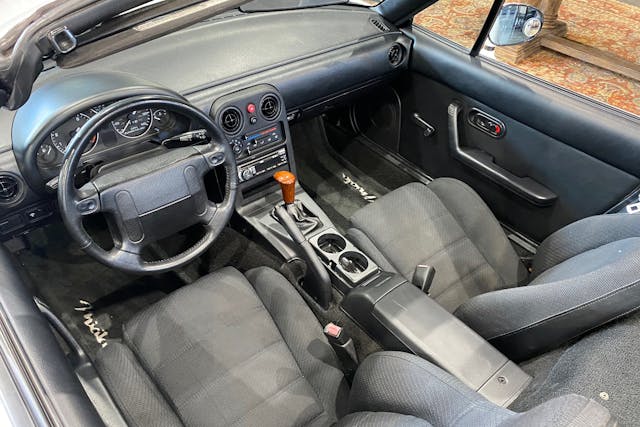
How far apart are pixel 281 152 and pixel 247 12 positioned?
58cm

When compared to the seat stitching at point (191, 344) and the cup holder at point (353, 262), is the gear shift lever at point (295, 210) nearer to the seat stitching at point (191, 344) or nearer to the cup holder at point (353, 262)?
the cup holder at point (353, 262)

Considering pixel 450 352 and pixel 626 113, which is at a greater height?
pixel 626 113

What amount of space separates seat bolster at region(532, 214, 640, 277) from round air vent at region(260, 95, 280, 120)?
965mm

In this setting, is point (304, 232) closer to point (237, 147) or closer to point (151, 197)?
point (237, 147)

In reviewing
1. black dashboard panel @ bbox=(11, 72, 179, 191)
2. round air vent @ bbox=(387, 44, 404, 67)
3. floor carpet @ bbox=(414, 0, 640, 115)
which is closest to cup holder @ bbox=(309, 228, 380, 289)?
black dashboard panel @ bbox=(11, 72, 179, 191)

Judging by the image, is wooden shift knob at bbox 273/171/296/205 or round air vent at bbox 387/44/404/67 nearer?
wooden shift knob at bbox 273/171/296/205

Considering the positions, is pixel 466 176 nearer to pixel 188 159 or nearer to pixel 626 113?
pixel 626 113

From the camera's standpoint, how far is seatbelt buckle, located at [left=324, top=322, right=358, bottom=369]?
1463 mm

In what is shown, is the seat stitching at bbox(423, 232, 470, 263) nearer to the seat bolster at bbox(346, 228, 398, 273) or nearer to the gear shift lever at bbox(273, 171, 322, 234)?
the seat bolster at bbox(346, 228, 398, 273)

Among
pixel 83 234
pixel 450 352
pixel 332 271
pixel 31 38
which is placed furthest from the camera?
pixel 332 271

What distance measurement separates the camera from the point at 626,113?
1.63 m

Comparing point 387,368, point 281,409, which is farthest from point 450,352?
point 281,409

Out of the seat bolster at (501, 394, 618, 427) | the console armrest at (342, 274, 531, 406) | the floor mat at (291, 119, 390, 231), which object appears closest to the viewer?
the seat bolster at (501, 394, 618, 427)

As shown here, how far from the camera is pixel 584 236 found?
1.37m
